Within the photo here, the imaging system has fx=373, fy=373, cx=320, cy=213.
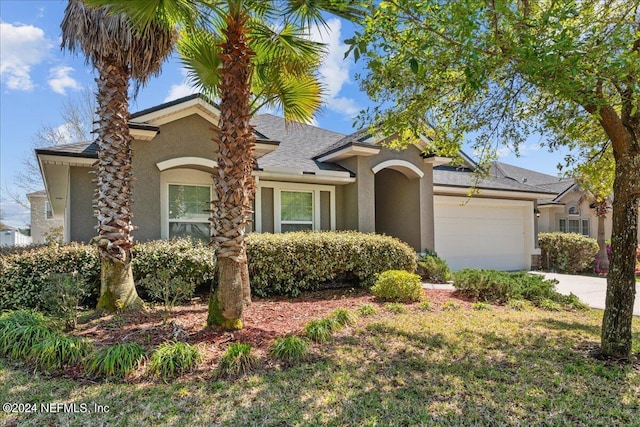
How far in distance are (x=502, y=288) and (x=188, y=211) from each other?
938cm

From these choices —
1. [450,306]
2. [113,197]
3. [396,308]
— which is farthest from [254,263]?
[450,306]

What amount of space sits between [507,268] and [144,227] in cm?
1574

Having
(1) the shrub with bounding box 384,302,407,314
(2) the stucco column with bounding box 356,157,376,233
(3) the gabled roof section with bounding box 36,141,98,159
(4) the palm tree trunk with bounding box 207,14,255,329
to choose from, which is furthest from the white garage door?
(3) the gabled roof section with bounding box 36,141,98,159

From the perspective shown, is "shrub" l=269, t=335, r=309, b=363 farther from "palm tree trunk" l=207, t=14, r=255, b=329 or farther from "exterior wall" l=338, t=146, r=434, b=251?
"exterior wall" l=338, t=146, r=434, b=251

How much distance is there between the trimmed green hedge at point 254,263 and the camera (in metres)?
7.77

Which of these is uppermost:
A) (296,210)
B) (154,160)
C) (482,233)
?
(154,160)

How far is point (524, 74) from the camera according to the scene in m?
4.89

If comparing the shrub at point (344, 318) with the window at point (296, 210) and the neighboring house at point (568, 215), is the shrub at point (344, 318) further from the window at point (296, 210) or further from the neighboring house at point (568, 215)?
the neighboring house at point (568, 215)

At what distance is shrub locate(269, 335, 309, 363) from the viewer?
17.7 feet

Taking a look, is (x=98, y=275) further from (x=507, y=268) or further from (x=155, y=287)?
(x=507, y=268)

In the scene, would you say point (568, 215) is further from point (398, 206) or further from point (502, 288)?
point (502, 288)

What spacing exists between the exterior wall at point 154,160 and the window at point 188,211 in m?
0.65

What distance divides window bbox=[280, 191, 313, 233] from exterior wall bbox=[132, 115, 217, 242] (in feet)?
11.1

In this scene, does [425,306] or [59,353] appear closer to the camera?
[59,353]
